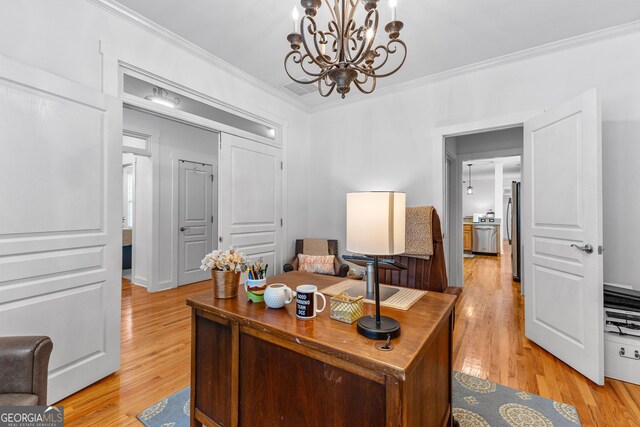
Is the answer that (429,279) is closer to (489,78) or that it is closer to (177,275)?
(489,78)

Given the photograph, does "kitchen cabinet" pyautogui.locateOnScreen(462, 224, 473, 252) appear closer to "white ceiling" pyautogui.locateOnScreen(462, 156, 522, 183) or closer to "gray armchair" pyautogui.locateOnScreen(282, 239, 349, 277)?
"white ceiling" pyautogui.locateOnScreen(462, 156, 522, 183)

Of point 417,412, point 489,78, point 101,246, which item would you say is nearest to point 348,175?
point 489,78

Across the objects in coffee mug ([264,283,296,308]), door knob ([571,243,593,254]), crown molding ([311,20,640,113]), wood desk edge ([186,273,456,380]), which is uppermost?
crown molding ([311,20,640,113])

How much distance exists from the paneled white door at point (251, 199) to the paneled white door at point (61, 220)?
41.7 inches

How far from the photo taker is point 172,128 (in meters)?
4.61

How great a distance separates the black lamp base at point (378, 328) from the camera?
104 cm

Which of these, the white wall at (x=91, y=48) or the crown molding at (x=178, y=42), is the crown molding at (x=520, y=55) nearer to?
the crown molding at (x=178, y=42)

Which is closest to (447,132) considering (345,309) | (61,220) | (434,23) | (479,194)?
(434,23)

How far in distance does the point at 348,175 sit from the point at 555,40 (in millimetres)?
2321

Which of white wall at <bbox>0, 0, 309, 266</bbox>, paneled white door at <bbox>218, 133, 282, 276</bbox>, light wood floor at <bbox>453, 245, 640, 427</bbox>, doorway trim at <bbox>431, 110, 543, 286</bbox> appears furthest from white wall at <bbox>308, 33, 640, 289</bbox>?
white wall at <bbox>0, 0, 309, 266</bbox>

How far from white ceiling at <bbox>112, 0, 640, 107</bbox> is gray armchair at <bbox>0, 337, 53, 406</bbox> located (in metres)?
2.25

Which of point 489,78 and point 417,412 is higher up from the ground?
point 489,78

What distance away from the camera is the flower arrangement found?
1.48 m

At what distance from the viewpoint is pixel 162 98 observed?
98.7 inches
